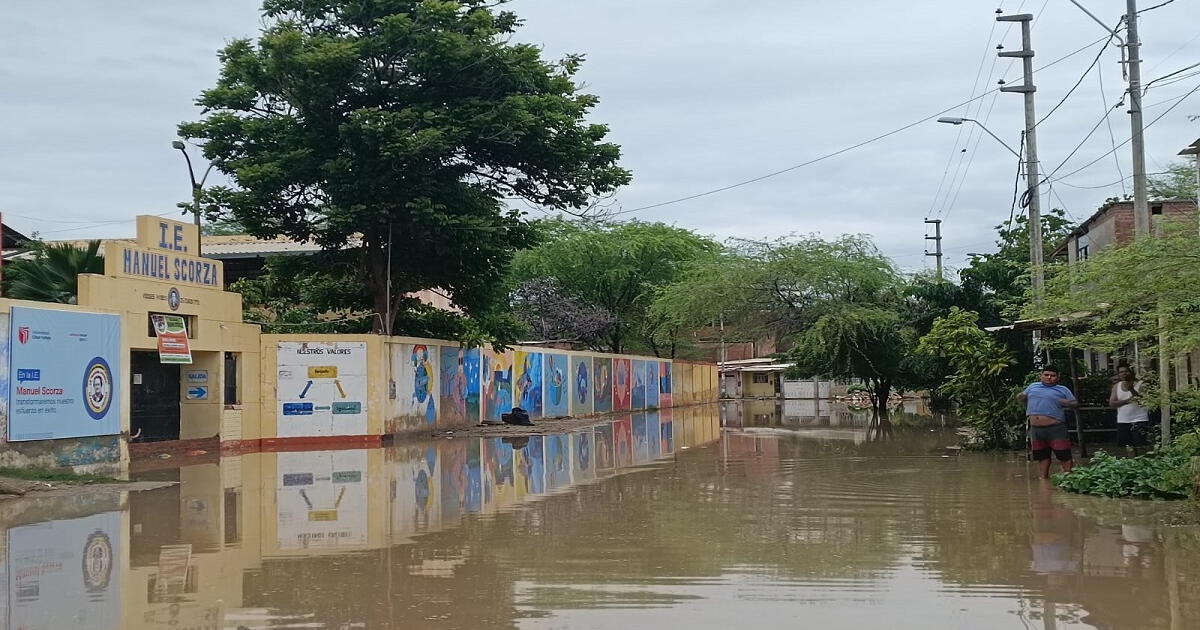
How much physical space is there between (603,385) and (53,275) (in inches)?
1044

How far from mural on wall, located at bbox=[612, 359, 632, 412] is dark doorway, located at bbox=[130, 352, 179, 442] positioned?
25.7 meters

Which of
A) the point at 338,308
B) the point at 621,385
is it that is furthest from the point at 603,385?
the point at 338,308

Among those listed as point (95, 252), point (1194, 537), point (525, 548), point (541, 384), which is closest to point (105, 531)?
point (525, 548)

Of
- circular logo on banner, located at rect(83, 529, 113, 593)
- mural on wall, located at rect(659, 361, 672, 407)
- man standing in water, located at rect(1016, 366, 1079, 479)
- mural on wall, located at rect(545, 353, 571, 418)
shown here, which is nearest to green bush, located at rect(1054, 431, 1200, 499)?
man standing in water, located at rect(1016, 366, 1079, 479)

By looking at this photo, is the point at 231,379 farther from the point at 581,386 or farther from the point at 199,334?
the point at 581,386

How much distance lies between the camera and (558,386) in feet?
135

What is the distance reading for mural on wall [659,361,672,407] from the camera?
183ft

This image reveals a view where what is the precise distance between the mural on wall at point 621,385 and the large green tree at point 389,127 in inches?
768

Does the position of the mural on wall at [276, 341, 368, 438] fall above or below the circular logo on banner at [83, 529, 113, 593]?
above

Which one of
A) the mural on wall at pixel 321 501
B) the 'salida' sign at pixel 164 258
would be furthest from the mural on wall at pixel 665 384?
the mural on wall at pixel 321 501

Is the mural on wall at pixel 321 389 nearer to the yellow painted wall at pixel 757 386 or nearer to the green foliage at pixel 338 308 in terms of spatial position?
the green foliage at pixel 338 308

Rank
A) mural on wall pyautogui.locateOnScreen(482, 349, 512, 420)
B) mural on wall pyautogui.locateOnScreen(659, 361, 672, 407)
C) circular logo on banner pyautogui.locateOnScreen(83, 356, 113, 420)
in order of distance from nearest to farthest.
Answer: circular logo on banner pyautogui.locateOnScreen(83, 356, 113, 420) → mural on wall pyautogui.locateOnScreen(482, 349, 512, 420) → mural on wall pyautogui.locateOnScreen(659, 361, 672, 407)

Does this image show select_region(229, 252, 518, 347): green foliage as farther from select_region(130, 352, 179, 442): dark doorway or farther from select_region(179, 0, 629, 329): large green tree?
select_region(130, 352, 179, 442): dark doorway

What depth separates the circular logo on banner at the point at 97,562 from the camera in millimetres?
8914
